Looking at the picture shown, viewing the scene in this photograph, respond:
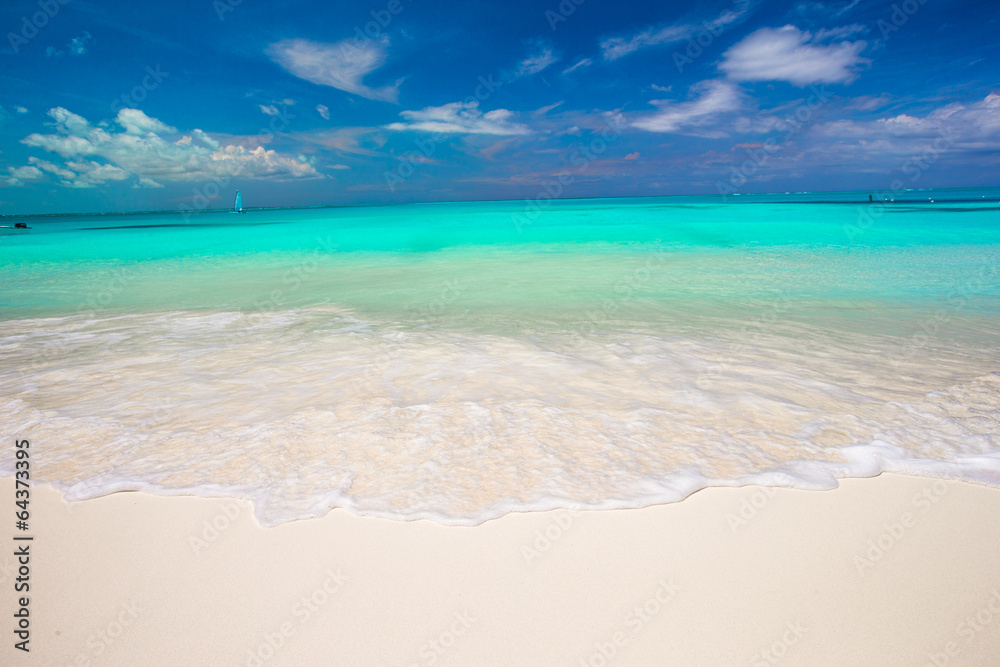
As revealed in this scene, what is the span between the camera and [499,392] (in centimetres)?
490

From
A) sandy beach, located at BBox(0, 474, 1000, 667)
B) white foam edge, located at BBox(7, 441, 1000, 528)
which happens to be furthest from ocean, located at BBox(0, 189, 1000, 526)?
sandy beach, located at BBox(0, 474, 1000, 667)

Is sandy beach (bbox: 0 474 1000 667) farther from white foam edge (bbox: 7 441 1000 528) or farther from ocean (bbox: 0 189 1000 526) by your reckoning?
ocean (bbox: 0 189 1000 526)

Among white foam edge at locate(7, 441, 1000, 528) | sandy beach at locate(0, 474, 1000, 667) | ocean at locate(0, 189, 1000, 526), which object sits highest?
ocean at locate(0, 189, 1000, 526)

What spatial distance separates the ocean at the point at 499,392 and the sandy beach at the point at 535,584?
0.78 feet

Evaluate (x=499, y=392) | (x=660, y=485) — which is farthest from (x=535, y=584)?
(x=499, y=392)

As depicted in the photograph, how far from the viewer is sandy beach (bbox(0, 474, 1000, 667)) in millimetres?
2166

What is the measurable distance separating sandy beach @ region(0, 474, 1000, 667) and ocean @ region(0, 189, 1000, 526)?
237 mm

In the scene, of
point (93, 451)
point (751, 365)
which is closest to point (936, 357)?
point (751, 365)

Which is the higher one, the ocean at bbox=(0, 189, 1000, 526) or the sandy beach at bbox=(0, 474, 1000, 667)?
the ocean at bbox=(0, 189, 1000, 526)

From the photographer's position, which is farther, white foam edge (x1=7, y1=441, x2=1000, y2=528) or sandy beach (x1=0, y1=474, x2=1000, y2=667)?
white foam edge (x1=7, y1=441, x2=1000, y2=528)

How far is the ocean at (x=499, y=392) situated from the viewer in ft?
11.1
